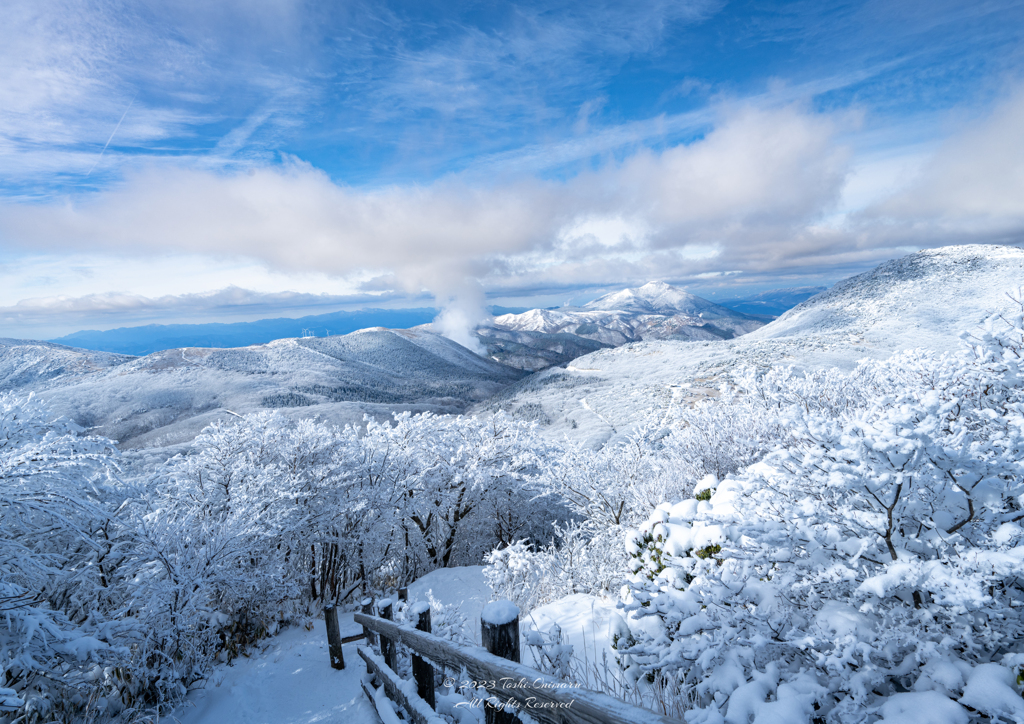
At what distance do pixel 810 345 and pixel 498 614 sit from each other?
51.2 metres

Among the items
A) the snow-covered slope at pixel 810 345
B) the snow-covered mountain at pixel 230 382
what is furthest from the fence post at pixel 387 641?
the snow-covered mountain at pixel 230 382

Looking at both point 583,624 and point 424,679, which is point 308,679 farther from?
point 583,624

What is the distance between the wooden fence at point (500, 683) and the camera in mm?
2070

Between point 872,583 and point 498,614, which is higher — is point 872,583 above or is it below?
above

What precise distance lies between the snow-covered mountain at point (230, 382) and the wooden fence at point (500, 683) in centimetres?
6204

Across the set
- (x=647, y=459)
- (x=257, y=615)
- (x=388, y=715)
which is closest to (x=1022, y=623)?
(x=388, y=715)

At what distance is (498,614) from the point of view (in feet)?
9.86

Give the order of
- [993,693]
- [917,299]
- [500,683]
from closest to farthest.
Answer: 1. [993,693]
2. [500,683]
3. [917,299]

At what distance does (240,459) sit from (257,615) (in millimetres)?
5391

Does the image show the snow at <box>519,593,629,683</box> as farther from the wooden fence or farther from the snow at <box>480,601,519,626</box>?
the snow at <box>480,601,519,626</box>

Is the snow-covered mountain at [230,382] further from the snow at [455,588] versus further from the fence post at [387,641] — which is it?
the fence post at [387,641]

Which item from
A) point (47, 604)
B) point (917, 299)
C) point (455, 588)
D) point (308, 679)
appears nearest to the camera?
point (47, 604)

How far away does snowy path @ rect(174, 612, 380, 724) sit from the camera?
6.55 m

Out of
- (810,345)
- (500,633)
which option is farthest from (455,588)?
(810,345)
